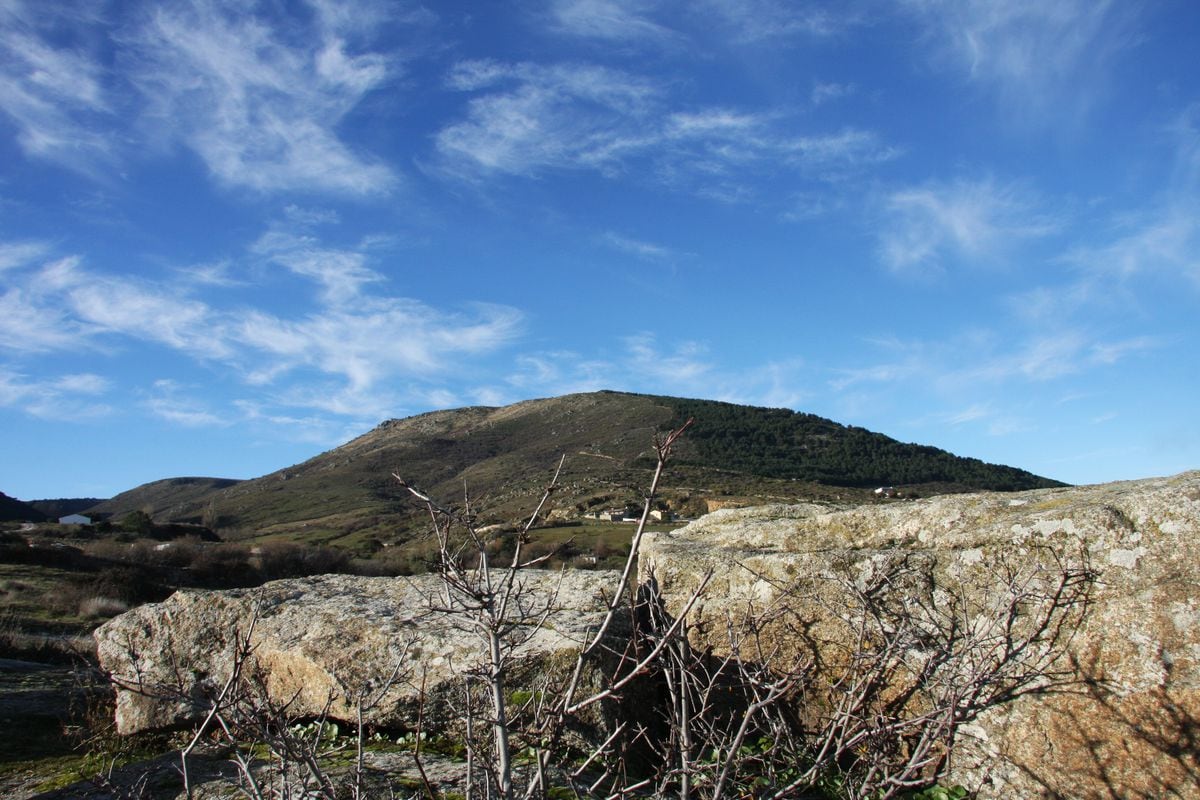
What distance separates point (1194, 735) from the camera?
4230 millimetres

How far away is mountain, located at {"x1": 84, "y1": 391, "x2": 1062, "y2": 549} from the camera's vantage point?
74.6 meters

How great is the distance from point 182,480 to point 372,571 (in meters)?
172

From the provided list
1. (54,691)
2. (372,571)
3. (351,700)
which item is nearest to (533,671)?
(351,700)

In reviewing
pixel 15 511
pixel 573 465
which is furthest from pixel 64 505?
pixel 573 465

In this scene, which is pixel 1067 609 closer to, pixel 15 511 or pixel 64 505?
pixel 15 511

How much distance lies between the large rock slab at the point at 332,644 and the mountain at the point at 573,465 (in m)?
45.8

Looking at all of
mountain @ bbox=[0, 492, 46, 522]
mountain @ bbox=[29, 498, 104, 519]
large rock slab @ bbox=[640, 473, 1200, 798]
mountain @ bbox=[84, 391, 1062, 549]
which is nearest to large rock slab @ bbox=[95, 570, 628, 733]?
large rock slab @ bbox=[640, 473, 1200, 798]

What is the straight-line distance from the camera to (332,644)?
5.92 meters

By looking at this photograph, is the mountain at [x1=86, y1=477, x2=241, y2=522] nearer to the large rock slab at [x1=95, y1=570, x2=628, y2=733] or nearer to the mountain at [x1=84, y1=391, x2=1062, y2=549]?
the mountain at [x1=84, y1=391, x2=1062, y2=549]

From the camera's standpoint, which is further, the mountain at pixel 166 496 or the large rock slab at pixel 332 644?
the mountain at pixel 166 496

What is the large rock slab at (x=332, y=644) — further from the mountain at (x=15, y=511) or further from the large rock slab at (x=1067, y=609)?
the mountain at (x=15, y=511)

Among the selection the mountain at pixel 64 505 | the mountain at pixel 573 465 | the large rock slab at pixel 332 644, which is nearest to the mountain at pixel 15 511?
the mountain at pixel 573 465

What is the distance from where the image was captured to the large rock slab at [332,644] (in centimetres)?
539

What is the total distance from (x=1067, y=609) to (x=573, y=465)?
2567 inches
